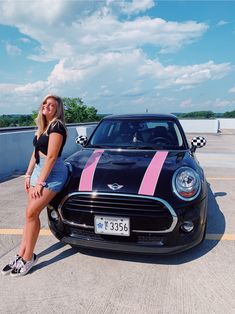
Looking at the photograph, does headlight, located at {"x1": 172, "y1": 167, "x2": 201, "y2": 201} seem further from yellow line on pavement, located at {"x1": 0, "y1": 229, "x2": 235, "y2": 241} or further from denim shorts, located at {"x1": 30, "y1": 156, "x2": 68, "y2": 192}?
denim shorts, located at {"x1": 30, "y1": 156, "x2": 68, "y2": 192}

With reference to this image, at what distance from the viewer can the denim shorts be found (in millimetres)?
2934

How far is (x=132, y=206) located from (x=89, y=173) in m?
0.62

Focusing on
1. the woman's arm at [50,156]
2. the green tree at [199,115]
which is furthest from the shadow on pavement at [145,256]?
the green tree at [199,115]

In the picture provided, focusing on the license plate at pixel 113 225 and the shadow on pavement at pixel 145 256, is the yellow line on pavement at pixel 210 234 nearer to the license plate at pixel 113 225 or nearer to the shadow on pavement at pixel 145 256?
the shadow on pavement at pixel 145 256

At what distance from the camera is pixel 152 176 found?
3.02 metres

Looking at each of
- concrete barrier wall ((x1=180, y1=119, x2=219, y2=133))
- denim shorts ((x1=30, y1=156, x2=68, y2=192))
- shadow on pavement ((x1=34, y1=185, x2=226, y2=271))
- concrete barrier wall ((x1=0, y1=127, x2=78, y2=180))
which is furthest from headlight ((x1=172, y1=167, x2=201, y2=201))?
concrete barrier wall ((x1=180, y1=119, x2=219, y2=133))

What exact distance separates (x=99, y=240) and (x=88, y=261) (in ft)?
1.04

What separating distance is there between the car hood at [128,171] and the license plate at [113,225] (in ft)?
0.84

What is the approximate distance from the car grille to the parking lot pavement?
0.42 meters

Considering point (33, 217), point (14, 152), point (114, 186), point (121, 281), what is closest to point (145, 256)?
point (121, 281)

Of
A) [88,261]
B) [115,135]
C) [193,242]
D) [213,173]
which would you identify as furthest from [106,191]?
[213,173]

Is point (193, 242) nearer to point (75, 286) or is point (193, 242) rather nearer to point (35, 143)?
point (75, 286)

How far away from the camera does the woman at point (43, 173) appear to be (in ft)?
9.33

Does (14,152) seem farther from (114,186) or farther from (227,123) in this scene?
(227,123)
